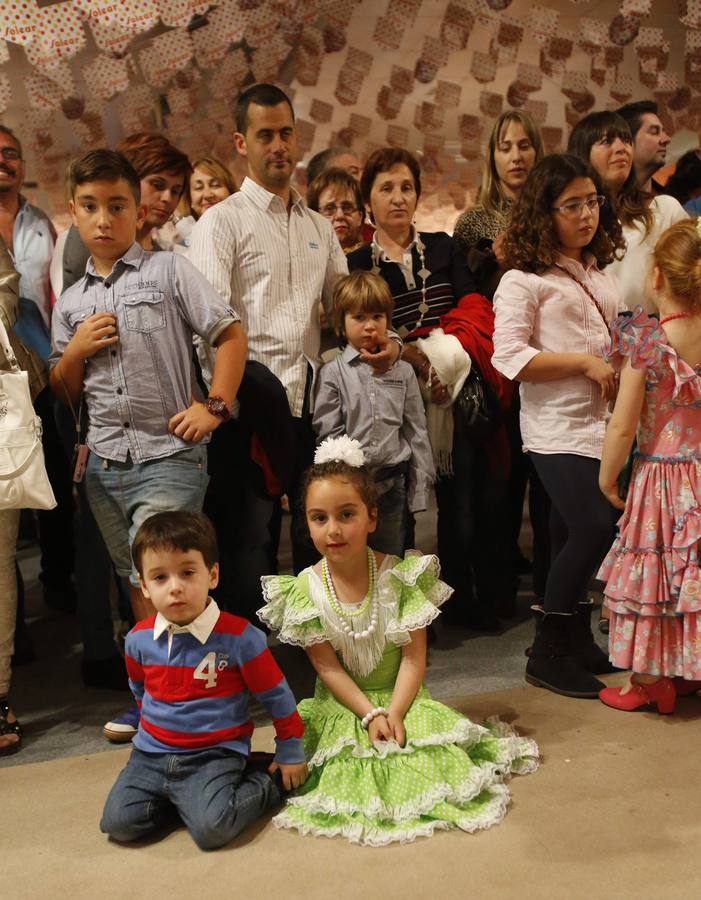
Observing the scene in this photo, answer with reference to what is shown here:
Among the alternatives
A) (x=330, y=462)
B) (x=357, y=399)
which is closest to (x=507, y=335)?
(x=357, y=399)

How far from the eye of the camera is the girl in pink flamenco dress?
8.34ft

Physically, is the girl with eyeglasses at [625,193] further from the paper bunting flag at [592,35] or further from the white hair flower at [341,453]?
the paper bunting flag at [592,35]

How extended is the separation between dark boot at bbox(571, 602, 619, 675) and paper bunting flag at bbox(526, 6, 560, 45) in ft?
9.91

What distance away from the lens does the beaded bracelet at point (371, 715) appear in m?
2.31

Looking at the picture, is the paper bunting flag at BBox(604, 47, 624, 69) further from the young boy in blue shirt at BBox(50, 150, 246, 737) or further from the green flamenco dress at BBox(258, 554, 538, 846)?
the green flamenco dress at BBox(258, 554, 538, 846)

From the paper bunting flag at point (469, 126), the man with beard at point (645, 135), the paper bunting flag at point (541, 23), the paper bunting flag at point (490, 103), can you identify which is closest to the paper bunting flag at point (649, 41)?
the paper bunting flag at point (541, 23)

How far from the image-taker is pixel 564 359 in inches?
107

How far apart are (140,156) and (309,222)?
1.86 feet

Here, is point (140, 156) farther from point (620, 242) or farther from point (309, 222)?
point (620, 242)

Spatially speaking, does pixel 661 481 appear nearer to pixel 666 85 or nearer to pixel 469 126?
pixel 469 126

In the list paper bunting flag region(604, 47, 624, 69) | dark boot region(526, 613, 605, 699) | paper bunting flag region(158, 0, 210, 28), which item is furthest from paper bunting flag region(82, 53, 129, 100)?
dark boot region(526, 613, 605, 699)

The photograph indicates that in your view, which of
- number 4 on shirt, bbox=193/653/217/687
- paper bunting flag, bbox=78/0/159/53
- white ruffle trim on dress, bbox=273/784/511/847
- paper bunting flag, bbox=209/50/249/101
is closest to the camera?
white ruffle trim on dress, bbox=273/784/511/847

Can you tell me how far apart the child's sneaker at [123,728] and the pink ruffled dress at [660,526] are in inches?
52.5

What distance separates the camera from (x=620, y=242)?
2.89 metres
